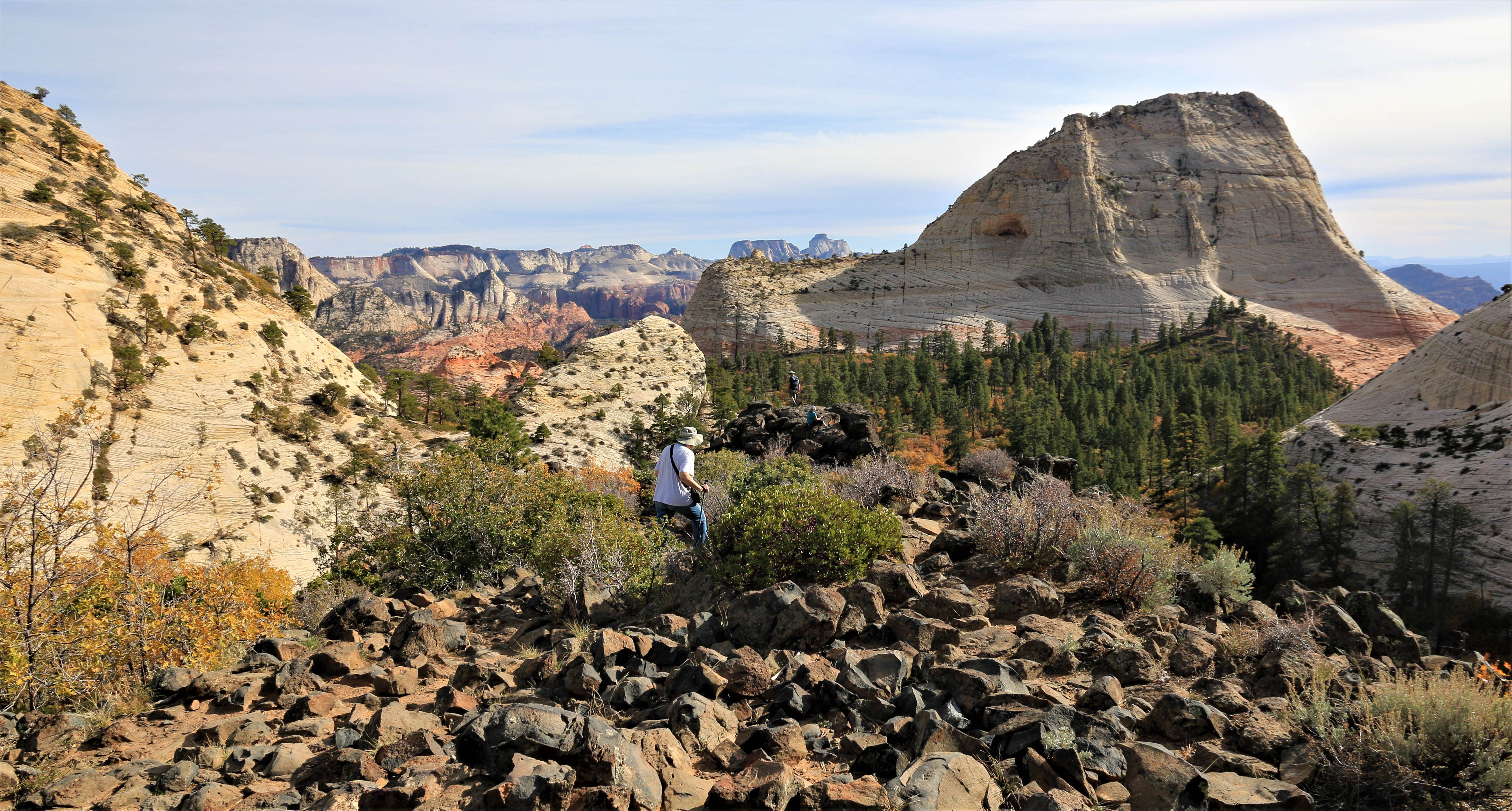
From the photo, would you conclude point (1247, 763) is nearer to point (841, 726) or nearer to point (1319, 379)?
point (841, 726)

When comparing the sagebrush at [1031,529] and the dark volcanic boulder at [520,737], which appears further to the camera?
the sagebrush at [1031,529]

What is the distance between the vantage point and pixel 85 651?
223 inches

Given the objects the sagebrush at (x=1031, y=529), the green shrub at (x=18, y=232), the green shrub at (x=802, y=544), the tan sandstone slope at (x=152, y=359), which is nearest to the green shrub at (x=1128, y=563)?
the sagebrush at (x=1031, y=529)

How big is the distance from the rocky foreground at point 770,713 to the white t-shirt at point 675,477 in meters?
1.50

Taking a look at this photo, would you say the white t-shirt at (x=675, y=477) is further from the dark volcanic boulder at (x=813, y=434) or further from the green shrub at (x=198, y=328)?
the green shrub at (x=198, y=328)

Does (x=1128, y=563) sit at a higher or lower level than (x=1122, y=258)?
lower

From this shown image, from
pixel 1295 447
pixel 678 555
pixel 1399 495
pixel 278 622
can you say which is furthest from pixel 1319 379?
pixel 278 622

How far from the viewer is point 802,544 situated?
7.70m

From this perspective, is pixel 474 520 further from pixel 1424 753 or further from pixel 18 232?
pixel 18 232

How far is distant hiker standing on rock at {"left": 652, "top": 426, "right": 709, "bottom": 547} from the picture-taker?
848cm

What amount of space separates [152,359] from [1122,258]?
84.7 meters

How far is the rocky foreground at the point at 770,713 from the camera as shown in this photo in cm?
392

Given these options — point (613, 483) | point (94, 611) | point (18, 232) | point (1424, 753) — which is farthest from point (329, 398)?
point (1424, 753)

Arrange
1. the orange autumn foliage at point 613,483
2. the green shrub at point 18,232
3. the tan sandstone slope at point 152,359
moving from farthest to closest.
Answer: the green shrub at point 18,232 → the tan sandstone slope at point 152,359 → the orange autumn foliage at point 613,483
